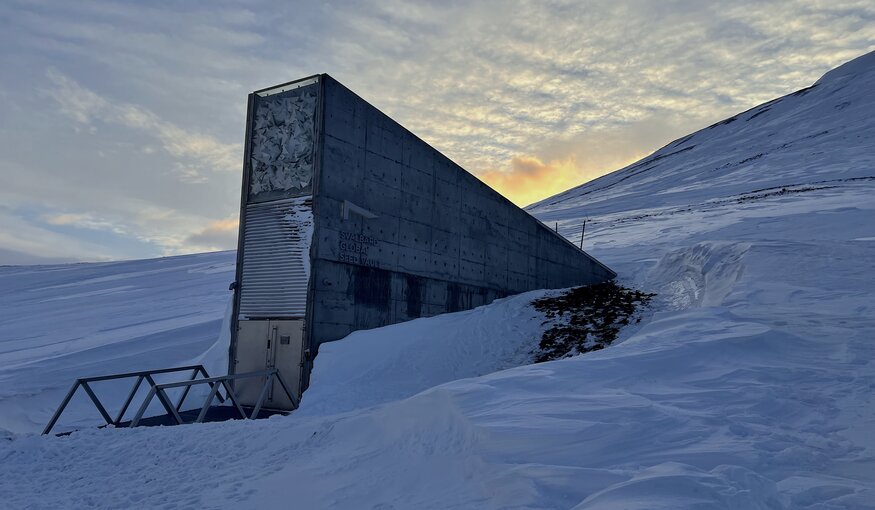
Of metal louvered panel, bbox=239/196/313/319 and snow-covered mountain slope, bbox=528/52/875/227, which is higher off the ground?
snow-covered mountain slope, bbox=528/52/875/227

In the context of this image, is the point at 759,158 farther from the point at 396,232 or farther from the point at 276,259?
the point at 276,259

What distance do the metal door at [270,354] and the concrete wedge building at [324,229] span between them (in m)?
0.03

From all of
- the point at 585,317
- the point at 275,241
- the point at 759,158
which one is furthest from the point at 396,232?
the point at 759,158

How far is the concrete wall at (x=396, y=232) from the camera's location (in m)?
13.8

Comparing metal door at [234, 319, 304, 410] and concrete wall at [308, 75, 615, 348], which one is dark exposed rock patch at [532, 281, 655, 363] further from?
metal door at [234, 319, 304, 410]

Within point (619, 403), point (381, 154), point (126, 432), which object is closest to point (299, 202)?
point (381, 154)

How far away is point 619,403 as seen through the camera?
19.5ft

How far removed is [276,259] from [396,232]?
334 centimetres

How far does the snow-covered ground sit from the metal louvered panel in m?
1.71

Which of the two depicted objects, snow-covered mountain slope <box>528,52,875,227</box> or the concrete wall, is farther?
snow-covered mountain slope <box>528,52,875,227</box>

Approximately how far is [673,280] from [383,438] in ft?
50.4

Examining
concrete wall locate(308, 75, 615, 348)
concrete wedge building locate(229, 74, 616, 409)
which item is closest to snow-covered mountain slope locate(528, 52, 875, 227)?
concrete wall locate(308, 75, 615, 348)

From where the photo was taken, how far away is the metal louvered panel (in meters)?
13.5

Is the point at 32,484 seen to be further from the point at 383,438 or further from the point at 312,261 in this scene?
the point at 312,261
